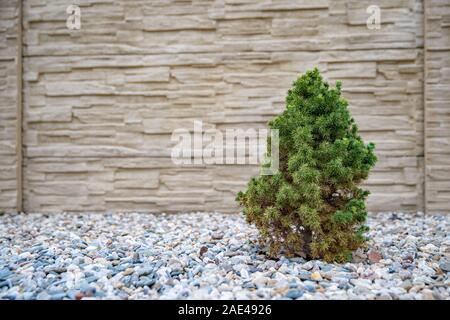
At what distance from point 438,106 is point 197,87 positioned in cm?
217

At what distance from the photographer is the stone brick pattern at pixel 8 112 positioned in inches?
162

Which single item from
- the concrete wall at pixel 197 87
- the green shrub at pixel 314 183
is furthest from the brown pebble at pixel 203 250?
the concrete wall at pixel 197 87

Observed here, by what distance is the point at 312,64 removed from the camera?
3979 millimetres

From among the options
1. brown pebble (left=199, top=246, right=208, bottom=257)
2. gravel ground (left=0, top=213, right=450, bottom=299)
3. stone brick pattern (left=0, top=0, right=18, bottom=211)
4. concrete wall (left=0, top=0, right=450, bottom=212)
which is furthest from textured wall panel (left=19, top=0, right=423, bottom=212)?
brown pebble (left=199, top=246, right=208, bottom=257)

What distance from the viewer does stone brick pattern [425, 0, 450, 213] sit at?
3.85 meters

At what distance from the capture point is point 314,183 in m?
2.27

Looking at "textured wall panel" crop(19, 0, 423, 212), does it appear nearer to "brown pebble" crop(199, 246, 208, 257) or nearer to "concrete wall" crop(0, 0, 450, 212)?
"concrete wall" crop(0, 0, 450, 212)

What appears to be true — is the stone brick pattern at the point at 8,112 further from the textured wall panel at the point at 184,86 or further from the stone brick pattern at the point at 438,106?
the stone brick pattern at the point at 438,106

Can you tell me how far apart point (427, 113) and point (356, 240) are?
2102mm

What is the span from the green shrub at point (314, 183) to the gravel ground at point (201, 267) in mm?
139

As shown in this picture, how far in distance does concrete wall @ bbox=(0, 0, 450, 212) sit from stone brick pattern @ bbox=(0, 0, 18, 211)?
0.11m

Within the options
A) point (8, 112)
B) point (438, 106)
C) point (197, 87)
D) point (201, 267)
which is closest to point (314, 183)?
point (201, 267)

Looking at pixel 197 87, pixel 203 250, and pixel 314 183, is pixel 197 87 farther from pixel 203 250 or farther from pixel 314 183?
pixel 314 183
